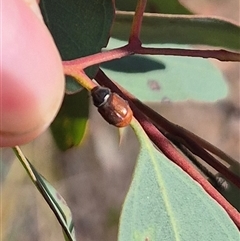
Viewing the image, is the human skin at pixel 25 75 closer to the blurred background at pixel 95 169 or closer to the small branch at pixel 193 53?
the small branch at pixel 193 53

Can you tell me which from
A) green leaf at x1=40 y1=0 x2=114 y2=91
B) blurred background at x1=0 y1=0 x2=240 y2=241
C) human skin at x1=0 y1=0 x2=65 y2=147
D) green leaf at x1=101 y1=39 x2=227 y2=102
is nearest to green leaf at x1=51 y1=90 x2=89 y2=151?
green leaf at x1=101 y1=39 x2=227 y2=102

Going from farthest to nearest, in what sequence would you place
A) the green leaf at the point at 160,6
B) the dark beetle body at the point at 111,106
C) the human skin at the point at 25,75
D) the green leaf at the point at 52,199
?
the green leaf at the point at 160,6 < the green leaf at the point at 52,199 < the dark beetle body at the point at 111,106 < the human skin at the point at 25,75

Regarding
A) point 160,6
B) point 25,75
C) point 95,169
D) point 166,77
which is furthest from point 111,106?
point 95,169

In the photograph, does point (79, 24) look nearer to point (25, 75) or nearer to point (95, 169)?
point (25, 75)

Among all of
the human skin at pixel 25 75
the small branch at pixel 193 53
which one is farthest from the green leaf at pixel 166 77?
the human skin at pixel 25 75

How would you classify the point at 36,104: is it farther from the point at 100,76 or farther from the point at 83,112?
the point at 83,112

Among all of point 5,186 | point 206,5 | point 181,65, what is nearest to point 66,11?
point 181,65
